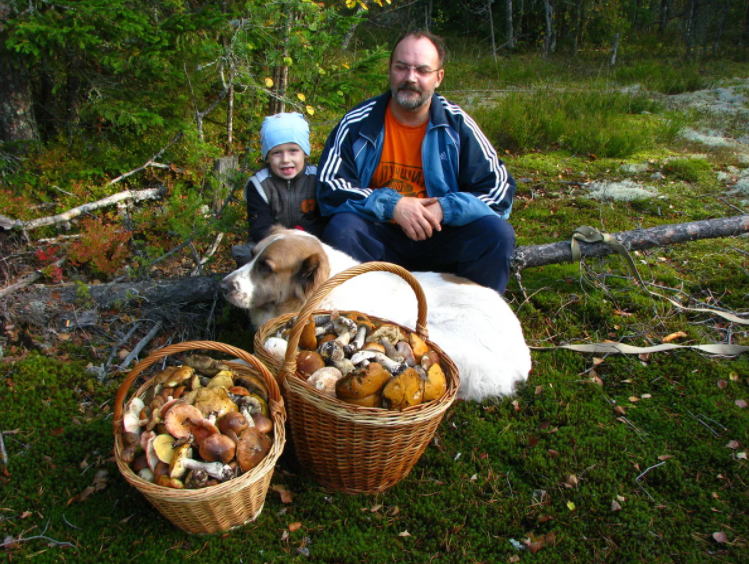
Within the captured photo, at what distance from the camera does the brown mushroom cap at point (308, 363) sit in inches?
Result: 93.4

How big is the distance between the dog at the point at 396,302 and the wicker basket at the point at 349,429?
1.59ft

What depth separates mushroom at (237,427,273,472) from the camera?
6.71 feet

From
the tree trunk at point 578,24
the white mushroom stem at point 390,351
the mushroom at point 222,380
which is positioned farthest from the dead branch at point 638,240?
the tree trunk at point 578,24

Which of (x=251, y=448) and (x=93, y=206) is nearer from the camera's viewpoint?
(x=251, y=448)

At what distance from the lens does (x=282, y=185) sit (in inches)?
162

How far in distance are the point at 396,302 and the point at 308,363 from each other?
3.96 ft

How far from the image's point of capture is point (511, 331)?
329 cm

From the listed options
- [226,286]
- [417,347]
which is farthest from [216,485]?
[226,286]

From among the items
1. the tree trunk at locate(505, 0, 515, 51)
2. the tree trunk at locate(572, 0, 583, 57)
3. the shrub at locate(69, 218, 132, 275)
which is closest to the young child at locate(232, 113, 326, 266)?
the shrub at locate(69, 218, 132, 275)

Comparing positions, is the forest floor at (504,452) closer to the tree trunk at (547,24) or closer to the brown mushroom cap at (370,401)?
the brown mushroom cap at (370,401)

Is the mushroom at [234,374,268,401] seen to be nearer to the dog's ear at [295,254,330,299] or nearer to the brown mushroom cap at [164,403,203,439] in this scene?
the brown mushroom cap at [164,403,203,439]

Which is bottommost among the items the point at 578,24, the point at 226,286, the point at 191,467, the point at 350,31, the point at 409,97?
the point at 191,467

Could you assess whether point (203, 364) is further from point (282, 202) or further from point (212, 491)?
point (282, 202)

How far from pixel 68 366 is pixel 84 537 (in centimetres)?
141
